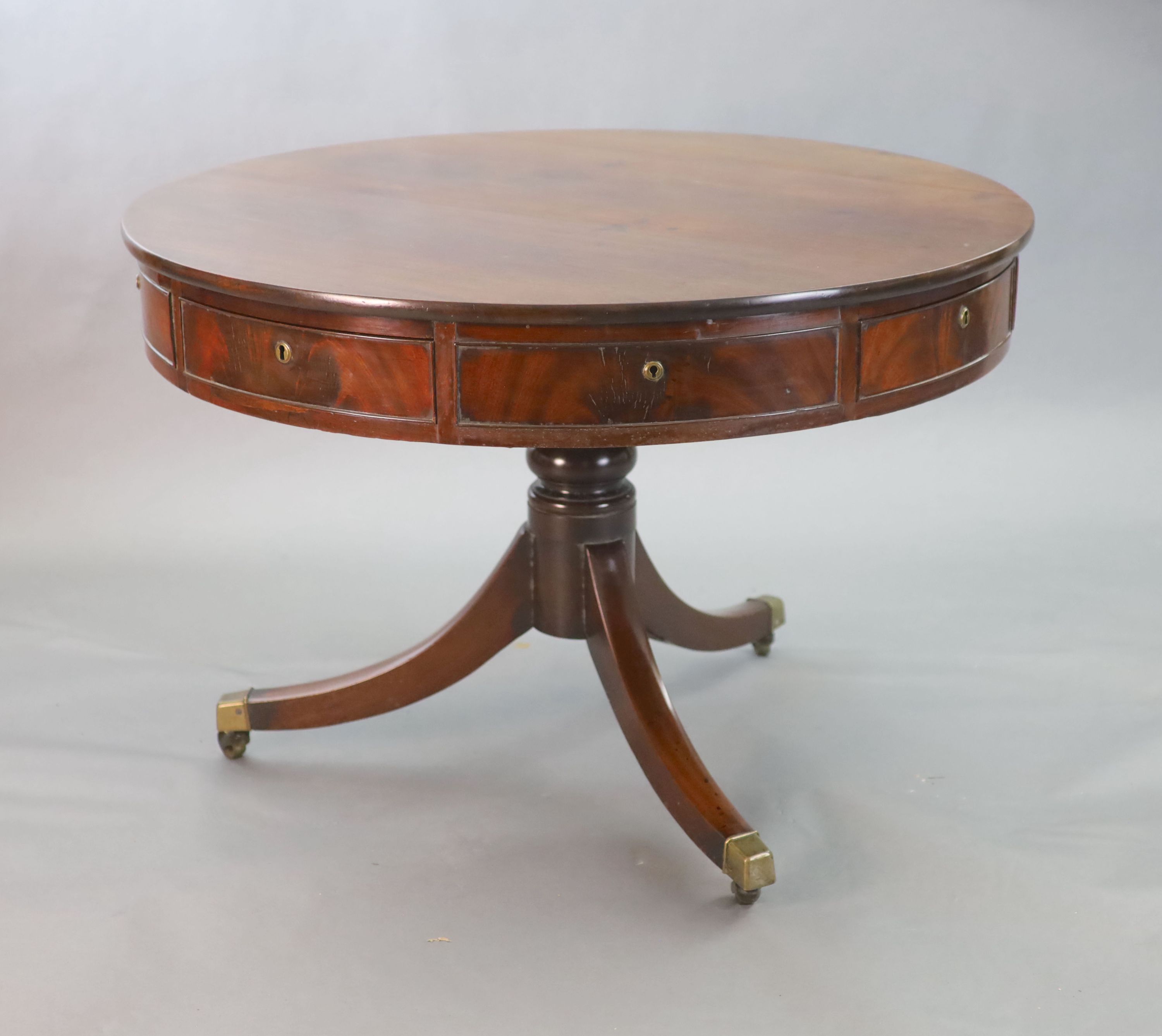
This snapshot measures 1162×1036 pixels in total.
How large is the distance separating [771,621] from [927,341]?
1.14m

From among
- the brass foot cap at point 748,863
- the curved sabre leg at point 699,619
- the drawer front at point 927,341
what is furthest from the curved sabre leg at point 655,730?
the drawer front at point 927,341

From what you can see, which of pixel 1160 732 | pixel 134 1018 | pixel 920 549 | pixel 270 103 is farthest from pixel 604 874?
pixel 270 103

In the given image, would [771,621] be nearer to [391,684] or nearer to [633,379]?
[391,684]

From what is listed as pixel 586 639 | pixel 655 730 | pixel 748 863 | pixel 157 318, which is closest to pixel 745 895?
pixel 748 863

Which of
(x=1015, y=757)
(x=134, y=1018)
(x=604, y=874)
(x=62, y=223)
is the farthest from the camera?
(x=62, y=223)

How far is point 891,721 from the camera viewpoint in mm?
2773

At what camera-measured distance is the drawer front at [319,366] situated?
183 cm

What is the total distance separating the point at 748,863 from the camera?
221 centimetres

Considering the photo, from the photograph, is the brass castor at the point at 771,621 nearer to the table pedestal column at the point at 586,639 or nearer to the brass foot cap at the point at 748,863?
the table pedestal column at the point at 586,639

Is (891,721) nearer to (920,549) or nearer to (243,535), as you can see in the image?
(920,549)

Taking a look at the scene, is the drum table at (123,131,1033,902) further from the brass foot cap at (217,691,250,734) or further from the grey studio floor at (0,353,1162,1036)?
the grey studio floor at (0,353,1162,1036)

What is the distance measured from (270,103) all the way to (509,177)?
1.48 m

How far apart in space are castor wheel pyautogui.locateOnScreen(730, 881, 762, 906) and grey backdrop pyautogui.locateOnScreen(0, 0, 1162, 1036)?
2cm

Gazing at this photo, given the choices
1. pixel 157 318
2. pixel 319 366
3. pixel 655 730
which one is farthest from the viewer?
pixel 655 730
